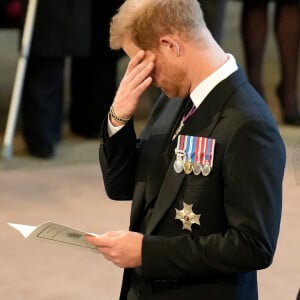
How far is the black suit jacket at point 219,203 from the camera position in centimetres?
153

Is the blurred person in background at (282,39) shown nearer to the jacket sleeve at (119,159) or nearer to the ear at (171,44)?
the jacket sleeve at (119,159)

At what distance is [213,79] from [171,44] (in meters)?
0.11

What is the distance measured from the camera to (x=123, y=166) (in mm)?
1807

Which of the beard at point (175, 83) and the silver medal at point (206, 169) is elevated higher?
the beard at point (175, 83)

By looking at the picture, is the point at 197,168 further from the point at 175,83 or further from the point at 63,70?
the point at 63,70

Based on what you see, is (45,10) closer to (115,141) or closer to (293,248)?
(293,248)

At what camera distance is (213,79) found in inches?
64.0

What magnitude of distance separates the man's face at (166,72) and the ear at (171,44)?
0.5 inches

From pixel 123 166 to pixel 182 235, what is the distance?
0.26 metres

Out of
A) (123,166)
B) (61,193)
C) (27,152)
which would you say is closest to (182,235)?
(123,166)

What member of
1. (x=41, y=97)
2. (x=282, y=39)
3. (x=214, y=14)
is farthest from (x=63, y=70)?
(x=282, y=39)

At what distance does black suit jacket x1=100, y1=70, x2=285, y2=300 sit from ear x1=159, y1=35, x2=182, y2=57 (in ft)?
0.35

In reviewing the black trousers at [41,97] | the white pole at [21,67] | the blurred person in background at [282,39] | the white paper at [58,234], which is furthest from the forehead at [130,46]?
the blurred person in background at [282,39]

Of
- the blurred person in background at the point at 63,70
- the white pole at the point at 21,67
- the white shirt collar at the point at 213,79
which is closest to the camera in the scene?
the white shirt collar at the point at 213,79
